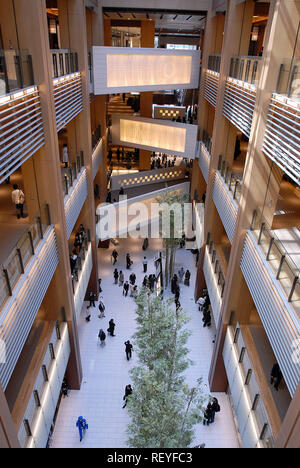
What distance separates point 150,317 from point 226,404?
12.8 ft

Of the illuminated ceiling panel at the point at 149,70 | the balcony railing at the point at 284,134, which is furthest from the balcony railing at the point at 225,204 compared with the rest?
the illuminated ceiling panel at the point at 149,70

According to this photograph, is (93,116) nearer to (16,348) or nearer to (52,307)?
(52,307)

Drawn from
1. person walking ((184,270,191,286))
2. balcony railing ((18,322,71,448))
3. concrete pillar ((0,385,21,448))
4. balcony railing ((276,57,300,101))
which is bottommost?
person walking ((184,270,191,286))

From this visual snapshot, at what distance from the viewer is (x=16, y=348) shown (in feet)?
19.7

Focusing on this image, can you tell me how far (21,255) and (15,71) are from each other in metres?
3.27

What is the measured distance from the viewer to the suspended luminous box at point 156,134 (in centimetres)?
1639

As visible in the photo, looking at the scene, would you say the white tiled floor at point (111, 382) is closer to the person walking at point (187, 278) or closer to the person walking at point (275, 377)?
the person walking at point (187, 278)

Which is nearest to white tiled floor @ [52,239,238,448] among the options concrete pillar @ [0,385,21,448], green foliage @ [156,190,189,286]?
green foliage @ [156,190,189,286]

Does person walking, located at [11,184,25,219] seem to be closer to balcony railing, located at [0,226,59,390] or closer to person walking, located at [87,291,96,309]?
A: balcony railing, located at [0,226,59,390]

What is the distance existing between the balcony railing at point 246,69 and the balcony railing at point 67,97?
463 centimetres

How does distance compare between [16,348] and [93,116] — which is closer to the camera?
[16,348]

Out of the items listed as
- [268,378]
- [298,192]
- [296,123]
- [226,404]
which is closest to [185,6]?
[298,192]

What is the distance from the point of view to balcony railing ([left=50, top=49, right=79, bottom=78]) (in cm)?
871

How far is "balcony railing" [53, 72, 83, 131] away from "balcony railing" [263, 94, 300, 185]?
15.6 feet
